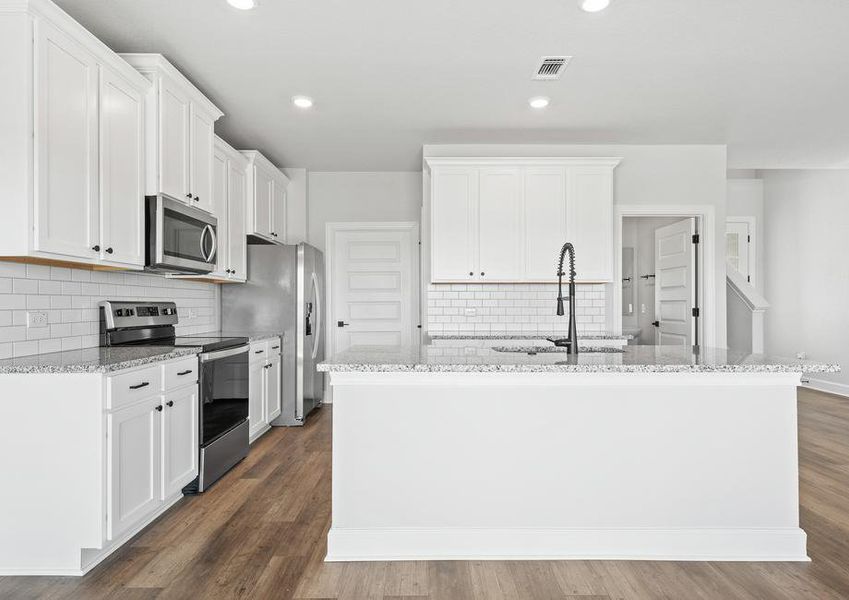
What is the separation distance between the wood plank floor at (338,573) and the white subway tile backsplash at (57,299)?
103 cm

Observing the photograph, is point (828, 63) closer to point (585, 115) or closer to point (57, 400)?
point (585, 115)

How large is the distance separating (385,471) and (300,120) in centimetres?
288

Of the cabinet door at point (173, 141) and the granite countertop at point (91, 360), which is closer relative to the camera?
the granite countertop at point (91, 360)

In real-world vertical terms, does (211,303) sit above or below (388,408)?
above

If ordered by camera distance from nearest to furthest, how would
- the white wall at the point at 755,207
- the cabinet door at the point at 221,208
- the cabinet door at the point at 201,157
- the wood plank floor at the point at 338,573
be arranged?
the wood plank floor at the point at 338,573 → the cabinet door at the point at 201,157 → the cabinet door at the point at 221,208 → the white wall at the point at 755,207

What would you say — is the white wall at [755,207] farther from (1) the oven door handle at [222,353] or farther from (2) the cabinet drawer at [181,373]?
(2) the cabinet drawer at [181,373]

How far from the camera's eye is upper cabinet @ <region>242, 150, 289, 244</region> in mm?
4602

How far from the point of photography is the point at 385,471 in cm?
231

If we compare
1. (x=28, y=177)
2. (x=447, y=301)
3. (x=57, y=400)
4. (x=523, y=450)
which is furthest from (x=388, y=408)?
(x=447, y=301)

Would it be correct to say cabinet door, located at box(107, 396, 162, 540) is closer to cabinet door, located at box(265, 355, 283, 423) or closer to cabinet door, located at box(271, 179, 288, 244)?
cabinet door, located at box(265, 355, 283, 423)

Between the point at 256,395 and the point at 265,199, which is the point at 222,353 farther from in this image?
the point at 265,199

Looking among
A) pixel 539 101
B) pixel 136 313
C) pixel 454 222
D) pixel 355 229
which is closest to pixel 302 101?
pixel 454 222

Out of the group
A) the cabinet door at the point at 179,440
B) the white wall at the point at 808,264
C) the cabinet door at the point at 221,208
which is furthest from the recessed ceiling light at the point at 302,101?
the white wall at the point at 808,264

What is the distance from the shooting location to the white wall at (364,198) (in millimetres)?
5762
